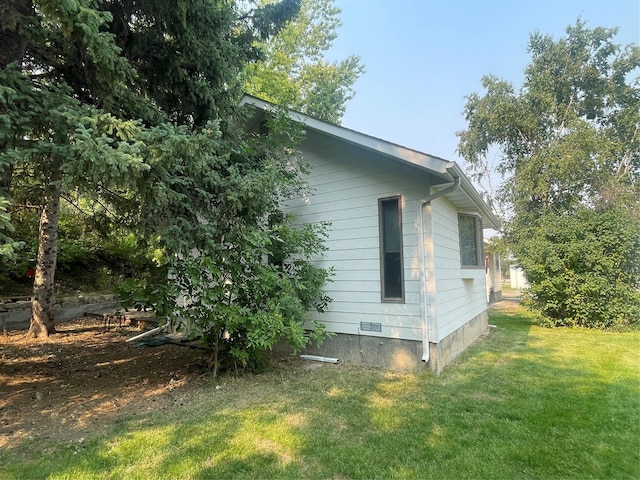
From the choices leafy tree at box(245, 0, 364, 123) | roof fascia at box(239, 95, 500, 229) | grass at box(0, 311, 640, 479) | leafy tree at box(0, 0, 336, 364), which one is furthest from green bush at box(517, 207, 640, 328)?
leafy tree at box(245, 0, 364, 123)

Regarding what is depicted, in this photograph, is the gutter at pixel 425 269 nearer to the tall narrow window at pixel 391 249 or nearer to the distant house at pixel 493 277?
the tall narrow window at pixel 391 249

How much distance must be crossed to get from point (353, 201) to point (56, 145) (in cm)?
397

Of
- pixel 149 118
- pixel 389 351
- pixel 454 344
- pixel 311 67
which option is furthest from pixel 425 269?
pixel 311 67

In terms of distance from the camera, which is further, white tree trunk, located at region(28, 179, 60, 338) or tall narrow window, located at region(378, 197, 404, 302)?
white tree trunk, located at region(28, 179, 60, 338)

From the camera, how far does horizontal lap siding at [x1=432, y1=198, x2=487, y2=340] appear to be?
5.45 m

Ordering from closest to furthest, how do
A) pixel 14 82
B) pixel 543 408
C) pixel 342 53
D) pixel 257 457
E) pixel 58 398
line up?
pixel 257 457 → pixel 14 82 → pixel 543 408 → pixel 58 398 → pixel 342 53

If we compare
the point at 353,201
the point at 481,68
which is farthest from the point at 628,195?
the point at 353,201

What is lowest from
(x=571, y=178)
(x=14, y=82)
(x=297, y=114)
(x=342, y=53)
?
(x=14, y=82)

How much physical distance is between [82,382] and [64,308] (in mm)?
6387

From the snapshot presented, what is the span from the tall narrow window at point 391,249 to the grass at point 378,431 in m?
1.22

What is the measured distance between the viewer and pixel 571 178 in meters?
14.5

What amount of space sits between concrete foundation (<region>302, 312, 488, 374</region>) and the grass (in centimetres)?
22

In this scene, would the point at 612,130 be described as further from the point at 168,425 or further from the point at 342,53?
the point at 168,425

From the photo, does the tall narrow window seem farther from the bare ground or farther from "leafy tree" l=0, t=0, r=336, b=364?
the bare ground
